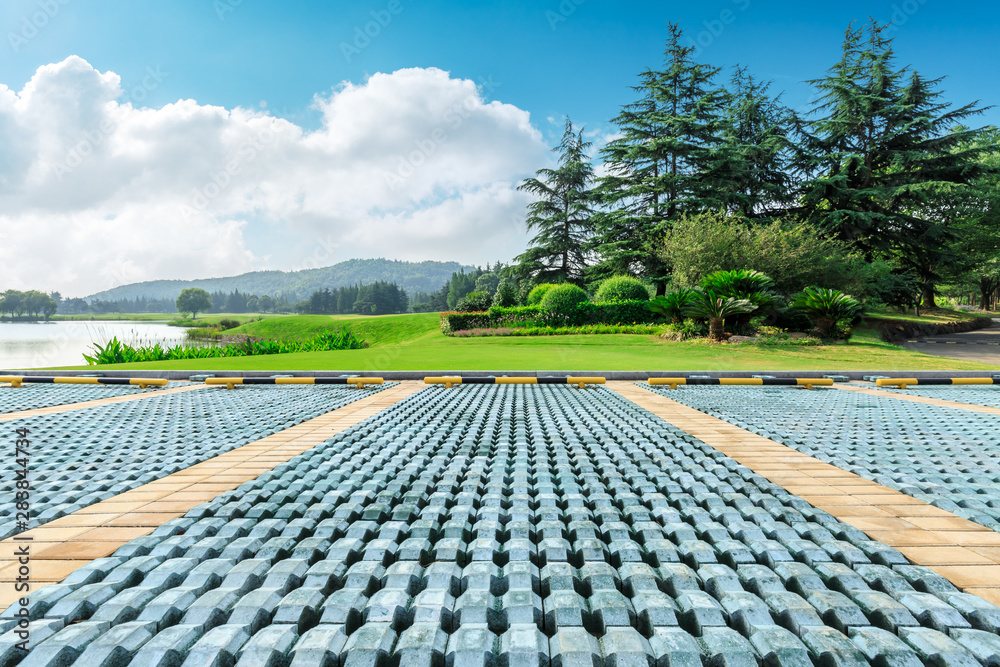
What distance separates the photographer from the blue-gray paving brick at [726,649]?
114cm

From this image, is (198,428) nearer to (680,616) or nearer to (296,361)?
(680,616)

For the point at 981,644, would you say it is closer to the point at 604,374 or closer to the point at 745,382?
the point at 745,382

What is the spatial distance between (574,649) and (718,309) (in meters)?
14.2

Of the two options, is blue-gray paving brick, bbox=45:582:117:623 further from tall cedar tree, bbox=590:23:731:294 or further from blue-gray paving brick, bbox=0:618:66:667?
tall cedar tree, bbox=590:23:731:294

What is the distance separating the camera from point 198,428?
3969 millimetres

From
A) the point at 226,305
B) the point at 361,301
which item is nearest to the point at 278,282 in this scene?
the point at 226,305

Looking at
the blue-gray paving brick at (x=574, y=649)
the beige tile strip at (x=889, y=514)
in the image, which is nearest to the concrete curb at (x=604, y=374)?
the beige tile strip at (x=889, y=514)

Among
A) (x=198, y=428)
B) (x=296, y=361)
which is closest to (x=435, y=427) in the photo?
(x=198, y=428)

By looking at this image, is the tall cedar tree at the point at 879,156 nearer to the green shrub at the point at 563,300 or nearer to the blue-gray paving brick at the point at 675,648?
the green shrub at the point at 563,300

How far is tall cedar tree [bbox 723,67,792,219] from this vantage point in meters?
21.4

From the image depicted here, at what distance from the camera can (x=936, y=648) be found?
1180 millimetres

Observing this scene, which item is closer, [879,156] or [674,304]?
[674,304]

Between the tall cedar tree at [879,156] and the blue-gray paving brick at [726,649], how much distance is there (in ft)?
81.7

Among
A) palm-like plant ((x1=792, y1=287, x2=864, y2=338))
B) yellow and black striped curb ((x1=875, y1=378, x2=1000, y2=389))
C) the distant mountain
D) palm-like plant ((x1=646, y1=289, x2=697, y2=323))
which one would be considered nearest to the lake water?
yellow and black striped curb ((x1=875, y1=378, x2=1000, y2=389))
